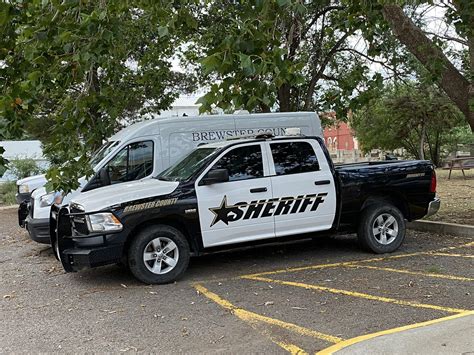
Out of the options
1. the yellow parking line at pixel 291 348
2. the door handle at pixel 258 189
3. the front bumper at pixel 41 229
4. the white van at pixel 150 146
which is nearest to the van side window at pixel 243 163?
the door handle at pixel 258 189

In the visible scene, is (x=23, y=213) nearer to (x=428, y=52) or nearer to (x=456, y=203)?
(x=428, y=52)

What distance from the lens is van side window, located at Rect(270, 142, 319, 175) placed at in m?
7.79

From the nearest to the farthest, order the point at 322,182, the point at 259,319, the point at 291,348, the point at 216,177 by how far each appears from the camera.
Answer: the point at 291,348 < the point at 259,319 < the point at 216,177 < the point at 322,182

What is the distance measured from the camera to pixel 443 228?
9.84 meters

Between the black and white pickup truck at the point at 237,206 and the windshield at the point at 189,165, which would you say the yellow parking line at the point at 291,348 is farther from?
the windshield at the point at 189,165

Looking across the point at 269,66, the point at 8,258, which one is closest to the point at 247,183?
the point at 269,66

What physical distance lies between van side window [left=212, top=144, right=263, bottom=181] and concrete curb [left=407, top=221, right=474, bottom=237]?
428 cm

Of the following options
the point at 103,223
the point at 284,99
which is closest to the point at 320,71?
the point at 284,99

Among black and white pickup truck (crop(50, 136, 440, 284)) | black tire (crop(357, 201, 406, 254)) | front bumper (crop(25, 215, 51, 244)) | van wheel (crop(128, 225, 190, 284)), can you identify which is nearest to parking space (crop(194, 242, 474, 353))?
black tire (crop(357, 201, 406, 254))

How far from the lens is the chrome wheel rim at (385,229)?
→ 27.1 ft

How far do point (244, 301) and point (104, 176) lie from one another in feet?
13.1

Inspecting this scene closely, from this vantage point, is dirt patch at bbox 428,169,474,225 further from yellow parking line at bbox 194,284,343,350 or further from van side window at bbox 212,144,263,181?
yellow parking line at bbox 194,284,343,350

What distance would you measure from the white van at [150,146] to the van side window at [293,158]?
2599 mm

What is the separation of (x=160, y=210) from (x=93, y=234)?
899 mm
